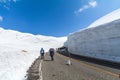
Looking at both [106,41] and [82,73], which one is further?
[106,41]

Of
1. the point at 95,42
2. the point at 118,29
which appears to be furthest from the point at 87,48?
the point at 118,29

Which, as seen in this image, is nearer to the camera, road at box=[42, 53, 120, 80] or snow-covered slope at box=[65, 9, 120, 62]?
road at box=[42, 53, 120, 80]

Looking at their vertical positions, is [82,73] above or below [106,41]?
below

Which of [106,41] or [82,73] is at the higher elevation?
[106,41]

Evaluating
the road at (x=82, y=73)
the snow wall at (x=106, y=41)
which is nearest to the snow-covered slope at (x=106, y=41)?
the snow wall at (x=106, y=41)

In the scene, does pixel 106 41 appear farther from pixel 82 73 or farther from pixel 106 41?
pixel 82 73

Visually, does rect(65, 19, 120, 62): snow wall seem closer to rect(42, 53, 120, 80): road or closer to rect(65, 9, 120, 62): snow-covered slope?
rect(65, 9, 120, 62): snow-covered slope

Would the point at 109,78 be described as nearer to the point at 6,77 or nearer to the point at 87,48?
the point at 6,77

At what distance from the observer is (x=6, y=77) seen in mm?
12406

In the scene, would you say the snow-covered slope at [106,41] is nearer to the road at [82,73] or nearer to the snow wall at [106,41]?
the snow wall at [106,41]

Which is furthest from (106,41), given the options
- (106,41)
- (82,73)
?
(82,73)

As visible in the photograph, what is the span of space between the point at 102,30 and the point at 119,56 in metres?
6.35

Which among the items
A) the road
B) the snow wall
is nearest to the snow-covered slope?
the snow wall

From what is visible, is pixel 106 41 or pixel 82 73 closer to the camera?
pixel 82 73
